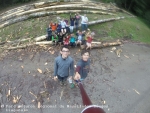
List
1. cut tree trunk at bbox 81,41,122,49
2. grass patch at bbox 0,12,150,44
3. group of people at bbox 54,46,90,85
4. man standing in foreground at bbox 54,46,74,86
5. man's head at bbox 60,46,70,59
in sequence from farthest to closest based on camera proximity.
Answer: grass patch at bbox 0,12,150,44 → cut tree trunk at bbox 81,41,122,49 → man standing in foreground at bbox 54,46,74,86 → group of people at bbox 54,46,90,85 → man's head at bbox 60,46,70,59

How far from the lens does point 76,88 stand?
6.69 meters

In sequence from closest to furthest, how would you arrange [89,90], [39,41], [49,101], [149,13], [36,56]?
[49,101]
[89,90]
[36,56]
[39,41]
[149,13]

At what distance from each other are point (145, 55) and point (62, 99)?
18.0 ft

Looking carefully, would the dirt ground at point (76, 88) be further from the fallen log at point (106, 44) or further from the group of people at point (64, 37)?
the group of people at point (64, 37)

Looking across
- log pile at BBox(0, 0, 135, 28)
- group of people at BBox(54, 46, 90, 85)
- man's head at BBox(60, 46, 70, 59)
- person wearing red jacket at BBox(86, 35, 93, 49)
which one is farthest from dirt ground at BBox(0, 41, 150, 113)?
log pile at BBox(0, 0, 135, 28)

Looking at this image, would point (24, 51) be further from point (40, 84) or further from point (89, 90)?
point (89, 90)

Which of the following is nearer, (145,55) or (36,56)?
(36,56)

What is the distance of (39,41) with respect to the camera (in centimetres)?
934

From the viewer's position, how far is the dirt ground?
6195 mm

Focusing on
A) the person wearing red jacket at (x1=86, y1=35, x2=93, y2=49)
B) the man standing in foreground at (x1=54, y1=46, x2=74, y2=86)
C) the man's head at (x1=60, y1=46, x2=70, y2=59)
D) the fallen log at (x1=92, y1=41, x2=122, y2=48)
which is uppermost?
the man's head at (x1=60, y1=46, x2=70, y2=59)

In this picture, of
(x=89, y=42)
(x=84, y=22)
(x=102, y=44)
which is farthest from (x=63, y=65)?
(x=84, y=22)

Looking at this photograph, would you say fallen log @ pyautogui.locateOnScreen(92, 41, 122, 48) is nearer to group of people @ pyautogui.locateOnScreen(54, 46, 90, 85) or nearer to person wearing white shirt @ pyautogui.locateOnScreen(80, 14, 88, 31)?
person wearing white shirt @ pyautogui.locateOnScreen(80, 14, 88, 31)

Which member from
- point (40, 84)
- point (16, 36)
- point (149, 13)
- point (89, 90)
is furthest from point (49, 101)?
point (149, 13)

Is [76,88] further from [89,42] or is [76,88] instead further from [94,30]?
[94,30]
